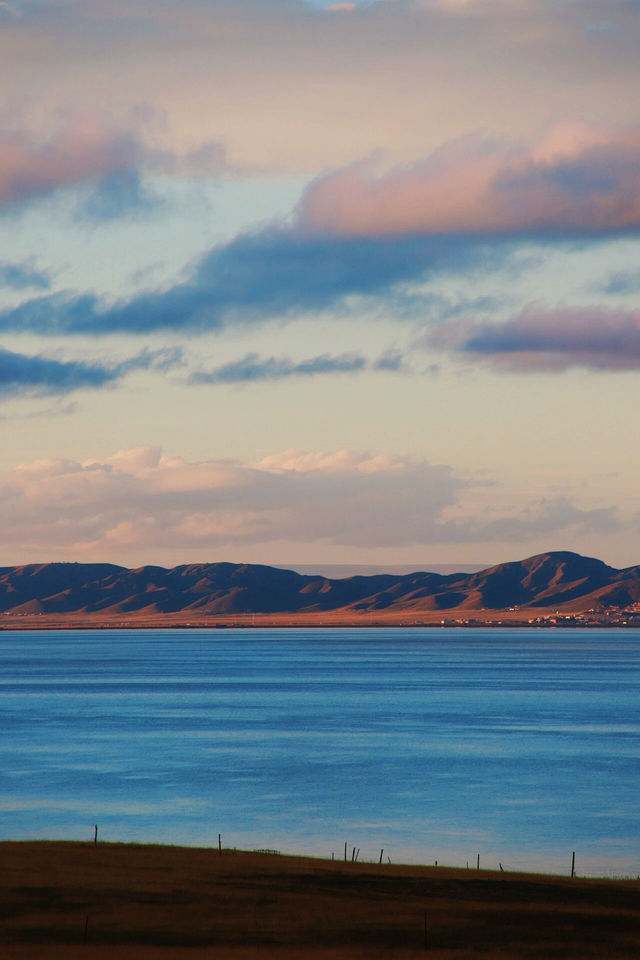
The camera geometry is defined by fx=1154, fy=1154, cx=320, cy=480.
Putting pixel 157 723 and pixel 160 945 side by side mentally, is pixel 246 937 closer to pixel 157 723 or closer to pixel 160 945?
pixel 160 945

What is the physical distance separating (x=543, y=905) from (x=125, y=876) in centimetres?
1812

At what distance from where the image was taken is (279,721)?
13925 centimetres

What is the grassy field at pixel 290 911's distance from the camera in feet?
129

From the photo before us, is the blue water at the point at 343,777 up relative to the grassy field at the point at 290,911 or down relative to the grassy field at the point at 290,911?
down

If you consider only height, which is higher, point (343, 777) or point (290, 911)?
point (290, 911)

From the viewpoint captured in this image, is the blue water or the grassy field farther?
the blue water

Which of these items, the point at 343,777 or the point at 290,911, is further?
the point at 343,777

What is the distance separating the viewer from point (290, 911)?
44969mm

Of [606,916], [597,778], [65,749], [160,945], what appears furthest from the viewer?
[65,749]

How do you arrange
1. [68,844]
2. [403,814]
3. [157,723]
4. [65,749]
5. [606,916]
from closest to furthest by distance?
1. [606,916]
2. [68,844]
3. [403,814]
4. [65,749]
5. [157,723]

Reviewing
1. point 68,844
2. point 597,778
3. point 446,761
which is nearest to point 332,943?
point 68,844

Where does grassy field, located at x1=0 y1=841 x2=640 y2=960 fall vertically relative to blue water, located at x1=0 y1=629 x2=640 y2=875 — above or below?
above

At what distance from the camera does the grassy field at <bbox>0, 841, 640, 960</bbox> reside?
39.5 m

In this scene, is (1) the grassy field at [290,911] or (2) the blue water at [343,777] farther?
(2) the blue water at [343,777]
